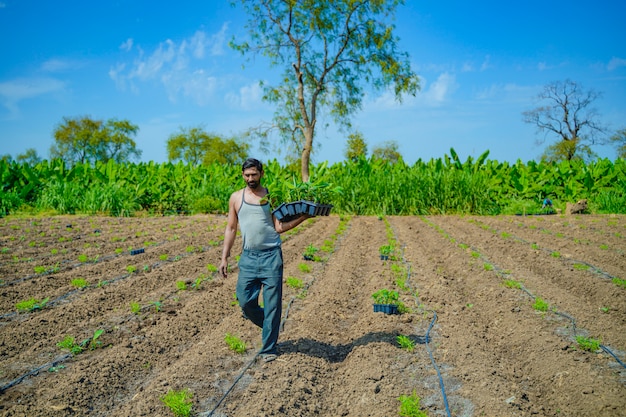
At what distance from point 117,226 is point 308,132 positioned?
11.7m

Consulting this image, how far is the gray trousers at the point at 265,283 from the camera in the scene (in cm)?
409

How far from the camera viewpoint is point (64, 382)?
391 cm

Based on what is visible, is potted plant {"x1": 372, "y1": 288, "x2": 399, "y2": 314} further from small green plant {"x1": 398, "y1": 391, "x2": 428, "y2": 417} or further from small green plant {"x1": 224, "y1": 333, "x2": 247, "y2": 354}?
small green plant {"x1": 398, "y1": 391, "x2": 428, "y2": 417}

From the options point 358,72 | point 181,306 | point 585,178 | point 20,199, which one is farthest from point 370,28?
point 181,306

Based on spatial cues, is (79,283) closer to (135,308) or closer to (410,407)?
(135,308)

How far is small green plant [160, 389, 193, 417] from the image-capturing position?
3.44 meters

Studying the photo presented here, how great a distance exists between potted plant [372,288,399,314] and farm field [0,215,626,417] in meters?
0.19

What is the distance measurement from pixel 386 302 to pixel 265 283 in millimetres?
2171

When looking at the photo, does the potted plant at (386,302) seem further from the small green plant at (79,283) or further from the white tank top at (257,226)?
the small green plant at (79,283)

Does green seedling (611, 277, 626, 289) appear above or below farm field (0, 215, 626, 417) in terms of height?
above

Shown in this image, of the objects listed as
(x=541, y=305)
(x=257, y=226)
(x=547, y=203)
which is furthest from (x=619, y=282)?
(x=547, y=203)

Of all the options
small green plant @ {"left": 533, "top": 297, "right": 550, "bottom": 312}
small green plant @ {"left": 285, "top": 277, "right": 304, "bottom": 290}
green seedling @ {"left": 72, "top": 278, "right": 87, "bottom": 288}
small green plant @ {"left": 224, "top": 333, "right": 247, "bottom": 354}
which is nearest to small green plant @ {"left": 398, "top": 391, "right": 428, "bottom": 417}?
small green plant @ {"left": 224, "top": 333, "right": 247, "bottom": 354}

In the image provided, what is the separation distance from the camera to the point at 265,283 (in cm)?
413

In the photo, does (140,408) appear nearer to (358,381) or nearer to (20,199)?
(358,381)
